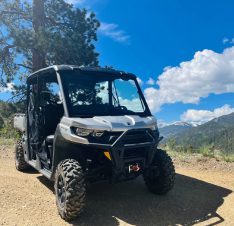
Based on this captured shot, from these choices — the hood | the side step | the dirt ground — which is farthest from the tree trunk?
the hood

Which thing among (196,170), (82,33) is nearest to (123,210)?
(196,170)

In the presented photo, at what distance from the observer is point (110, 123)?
18.3ft

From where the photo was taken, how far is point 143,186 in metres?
7.38

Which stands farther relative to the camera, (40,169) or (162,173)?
(40,169)

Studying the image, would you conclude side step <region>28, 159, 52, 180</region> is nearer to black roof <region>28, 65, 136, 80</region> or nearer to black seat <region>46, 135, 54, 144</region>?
black seat <region>46, 135, 54, 144</region>

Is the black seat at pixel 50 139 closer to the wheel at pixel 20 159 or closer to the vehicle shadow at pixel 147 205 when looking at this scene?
the vehicle shadow at pixel 147 205

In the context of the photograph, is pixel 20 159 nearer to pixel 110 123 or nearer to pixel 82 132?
pixel 82 132

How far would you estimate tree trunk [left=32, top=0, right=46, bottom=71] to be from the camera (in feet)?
59.6

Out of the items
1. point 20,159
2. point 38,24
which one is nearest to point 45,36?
point 38,24

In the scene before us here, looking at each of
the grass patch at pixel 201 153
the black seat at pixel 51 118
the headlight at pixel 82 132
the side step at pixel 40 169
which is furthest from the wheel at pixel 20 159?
the grass patch at pixel 201 153

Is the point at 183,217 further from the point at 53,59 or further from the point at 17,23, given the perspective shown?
the point at 17,23

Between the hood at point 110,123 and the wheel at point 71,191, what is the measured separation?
66cm

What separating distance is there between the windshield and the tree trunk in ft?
38.9

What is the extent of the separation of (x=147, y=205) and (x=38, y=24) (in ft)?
48.7
